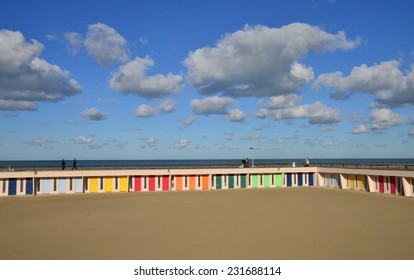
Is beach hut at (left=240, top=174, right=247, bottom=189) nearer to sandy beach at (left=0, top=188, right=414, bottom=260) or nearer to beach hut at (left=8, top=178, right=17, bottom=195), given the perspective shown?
sandy beach at (left=0, top=188, right=414, bottom=260)

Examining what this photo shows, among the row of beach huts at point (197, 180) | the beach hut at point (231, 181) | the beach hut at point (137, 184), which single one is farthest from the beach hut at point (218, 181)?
the beach hut at point (137, 184)

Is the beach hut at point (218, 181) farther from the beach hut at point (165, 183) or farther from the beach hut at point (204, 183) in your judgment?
the beach hut at point (165, 183)

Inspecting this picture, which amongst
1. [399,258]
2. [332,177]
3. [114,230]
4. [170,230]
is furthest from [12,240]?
[332,177]

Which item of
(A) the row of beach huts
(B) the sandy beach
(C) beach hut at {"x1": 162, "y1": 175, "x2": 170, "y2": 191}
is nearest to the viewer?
(B) the sandy beach

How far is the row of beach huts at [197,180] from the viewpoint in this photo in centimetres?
3033

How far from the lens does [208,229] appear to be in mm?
16328

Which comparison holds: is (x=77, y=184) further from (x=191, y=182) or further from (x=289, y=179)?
(x=289, y=179)

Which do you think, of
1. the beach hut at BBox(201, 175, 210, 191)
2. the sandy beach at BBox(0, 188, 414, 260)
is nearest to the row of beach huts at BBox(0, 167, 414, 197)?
the beach hut at BBox(201, 175, 210, 191)

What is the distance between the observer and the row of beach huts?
30.3 m

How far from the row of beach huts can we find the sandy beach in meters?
4.00

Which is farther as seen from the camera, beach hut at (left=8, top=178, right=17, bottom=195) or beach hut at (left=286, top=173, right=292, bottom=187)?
beach hut at (left=286, top=173, right=292, bottom=187)

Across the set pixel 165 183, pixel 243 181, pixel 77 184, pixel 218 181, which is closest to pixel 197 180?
pixel 218 181

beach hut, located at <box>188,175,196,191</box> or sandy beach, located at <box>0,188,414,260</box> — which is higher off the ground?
beach hut, located at <box>188,175,196,191</box>

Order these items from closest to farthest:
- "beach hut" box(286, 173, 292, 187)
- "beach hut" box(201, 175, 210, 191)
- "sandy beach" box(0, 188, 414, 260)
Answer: "sandy beach" box(0, 188, 414, 260) < "beach hut" box(201, 175, 210, 191) < "beach hut" box(286, 173, 292, 187)
